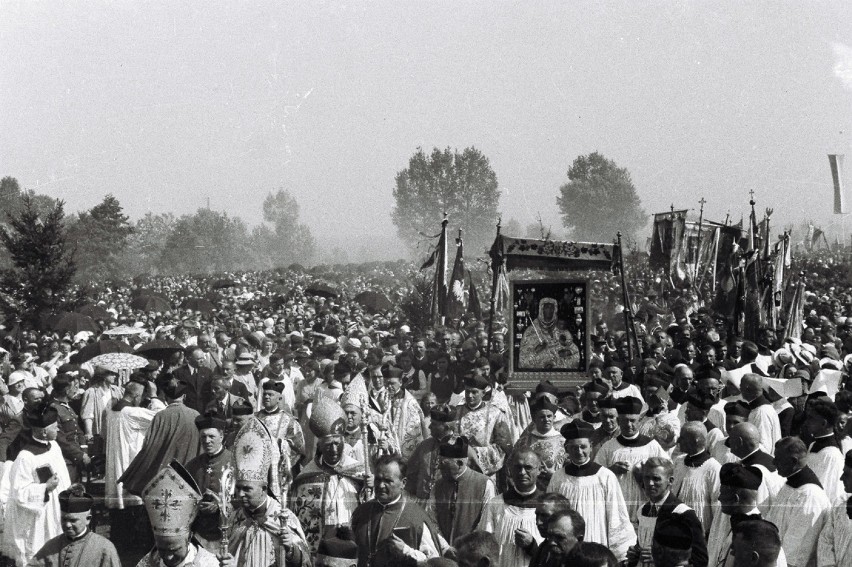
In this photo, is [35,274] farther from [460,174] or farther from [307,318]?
[460,174]

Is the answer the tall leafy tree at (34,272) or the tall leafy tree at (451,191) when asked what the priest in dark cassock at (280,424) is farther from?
the tall leafy tree at (451,191)

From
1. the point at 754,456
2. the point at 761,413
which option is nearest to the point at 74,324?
the point at 761,413

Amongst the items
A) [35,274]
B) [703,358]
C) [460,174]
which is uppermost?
[460,174]

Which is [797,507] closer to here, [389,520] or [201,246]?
[389,520]

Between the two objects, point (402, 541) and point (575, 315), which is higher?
point (575, 315)

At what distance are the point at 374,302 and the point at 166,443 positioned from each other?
1740 cm

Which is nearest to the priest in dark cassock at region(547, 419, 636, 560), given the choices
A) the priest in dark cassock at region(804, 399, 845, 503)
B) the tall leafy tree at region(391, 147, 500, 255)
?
the priest in dark cassock at region(804, 399, 845, 503)

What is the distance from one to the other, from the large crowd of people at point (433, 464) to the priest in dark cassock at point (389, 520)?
0.04 feet

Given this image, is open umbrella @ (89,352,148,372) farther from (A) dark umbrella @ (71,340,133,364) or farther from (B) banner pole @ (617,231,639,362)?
(B) banner pole @ (617,231,639,362)

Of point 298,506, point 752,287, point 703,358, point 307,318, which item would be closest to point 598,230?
point 307,318

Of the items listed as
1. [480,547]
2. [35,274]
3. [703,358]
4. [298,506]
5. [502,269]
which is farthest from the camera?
[35,274]

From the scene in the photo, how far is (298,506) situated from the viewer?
6668mm

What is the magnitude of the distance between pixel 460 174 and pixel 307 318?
40.5 m

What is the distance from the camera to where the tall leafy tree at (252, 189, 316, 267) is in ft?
321
